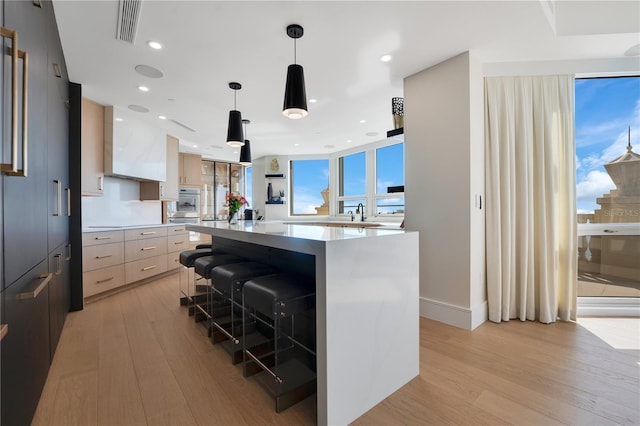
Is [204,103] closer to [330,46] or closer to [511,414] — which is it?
[330,46]

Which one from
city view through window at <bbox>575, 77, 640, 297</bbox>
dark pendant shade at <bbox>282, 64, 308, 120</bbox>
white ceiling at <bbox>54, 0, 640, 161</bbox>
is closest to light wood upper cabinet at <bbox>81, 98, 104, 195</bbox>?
white ceiling at <bbox>54, 0, 640, 161</bbox>

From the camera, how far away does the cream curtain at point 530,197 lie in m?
2.65

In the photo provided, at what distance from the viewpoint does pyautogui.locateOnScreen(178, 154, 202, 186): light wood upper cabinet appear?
6020 mm

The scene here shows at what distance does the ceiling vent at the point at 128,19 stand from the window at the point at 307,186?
4932 millimetres

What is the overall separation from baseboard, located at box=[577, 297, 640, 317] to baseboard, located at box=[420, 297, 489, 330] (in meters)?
1.10

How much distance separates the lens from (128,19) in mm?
2031

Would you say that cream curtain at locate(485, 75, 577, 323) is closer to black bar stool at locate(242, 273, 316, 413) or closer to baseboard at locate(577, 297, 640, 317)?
baseboard at locate(577, 297, 640, 317)

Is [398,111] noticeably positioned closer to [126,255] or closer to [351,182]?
[351,182]

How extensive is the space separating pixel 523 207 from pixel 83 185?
490 centimetres

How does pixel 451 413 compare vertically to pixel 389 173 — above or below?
below

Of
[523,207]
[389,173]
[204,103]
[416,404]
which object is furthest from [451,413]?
[389,173]

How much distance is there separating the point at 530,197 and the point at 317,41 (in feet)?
8.26

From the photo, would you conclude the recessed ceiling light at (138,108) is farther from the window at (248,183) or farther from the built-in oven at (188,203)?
the window at (248,183)

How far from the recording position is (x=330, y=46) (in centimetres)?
238
